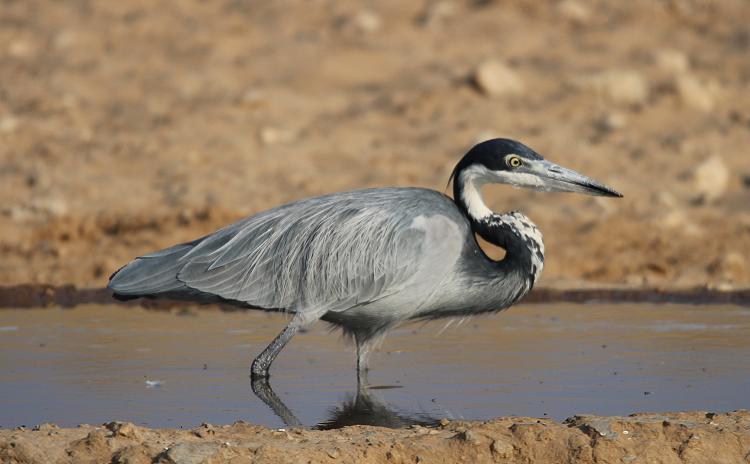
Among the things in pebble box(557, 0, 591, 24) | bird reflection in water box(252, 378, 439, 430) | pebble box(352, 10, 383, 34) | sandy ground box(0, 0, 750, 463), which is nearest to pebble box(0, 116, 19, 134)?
sandy ground box(0, 0, 750, 463)

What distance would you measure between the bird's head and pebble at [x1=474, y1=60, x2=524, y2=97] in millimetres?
9418

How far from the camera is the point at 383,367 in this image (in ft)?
28.5

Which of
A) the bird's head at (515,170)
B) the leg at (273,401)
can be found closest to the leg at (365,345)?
the leg at (273,401)

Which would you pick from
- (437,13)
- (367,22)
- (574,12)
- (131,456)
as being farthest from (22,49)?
(131,456)

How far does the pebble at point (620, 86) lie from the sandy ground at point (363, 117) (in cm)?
3

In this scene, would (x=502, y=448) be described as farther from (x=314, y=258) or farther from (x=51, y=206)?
(x=51, y=206)

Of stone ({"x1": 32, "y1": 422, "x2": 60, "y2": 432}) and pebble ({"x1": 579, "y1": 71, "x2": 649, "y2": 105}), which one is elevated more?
pebble ({"x1": 579, "y1": 71, "x2": 649, "y2": 105})

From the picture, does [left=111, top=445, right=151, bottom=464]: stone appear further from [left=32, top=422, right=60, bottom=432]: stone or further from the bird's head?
the bird's head

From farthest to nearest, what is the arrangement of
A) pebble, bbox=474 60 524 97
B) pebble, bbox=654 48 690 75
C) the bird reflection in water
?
pebble, bbox=654 48 690 75, pebble, bbox=474 60 524 97, the bird reflection in water

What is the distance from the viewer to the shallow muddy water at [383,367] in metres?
7.29

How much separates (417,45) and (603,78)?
2.79 m

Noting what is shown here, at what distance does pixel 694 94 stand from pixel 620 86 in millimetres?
911

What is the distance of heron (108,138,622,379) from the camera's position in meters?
8.17

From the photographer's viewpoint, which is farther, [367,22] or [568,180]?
[367,22]
